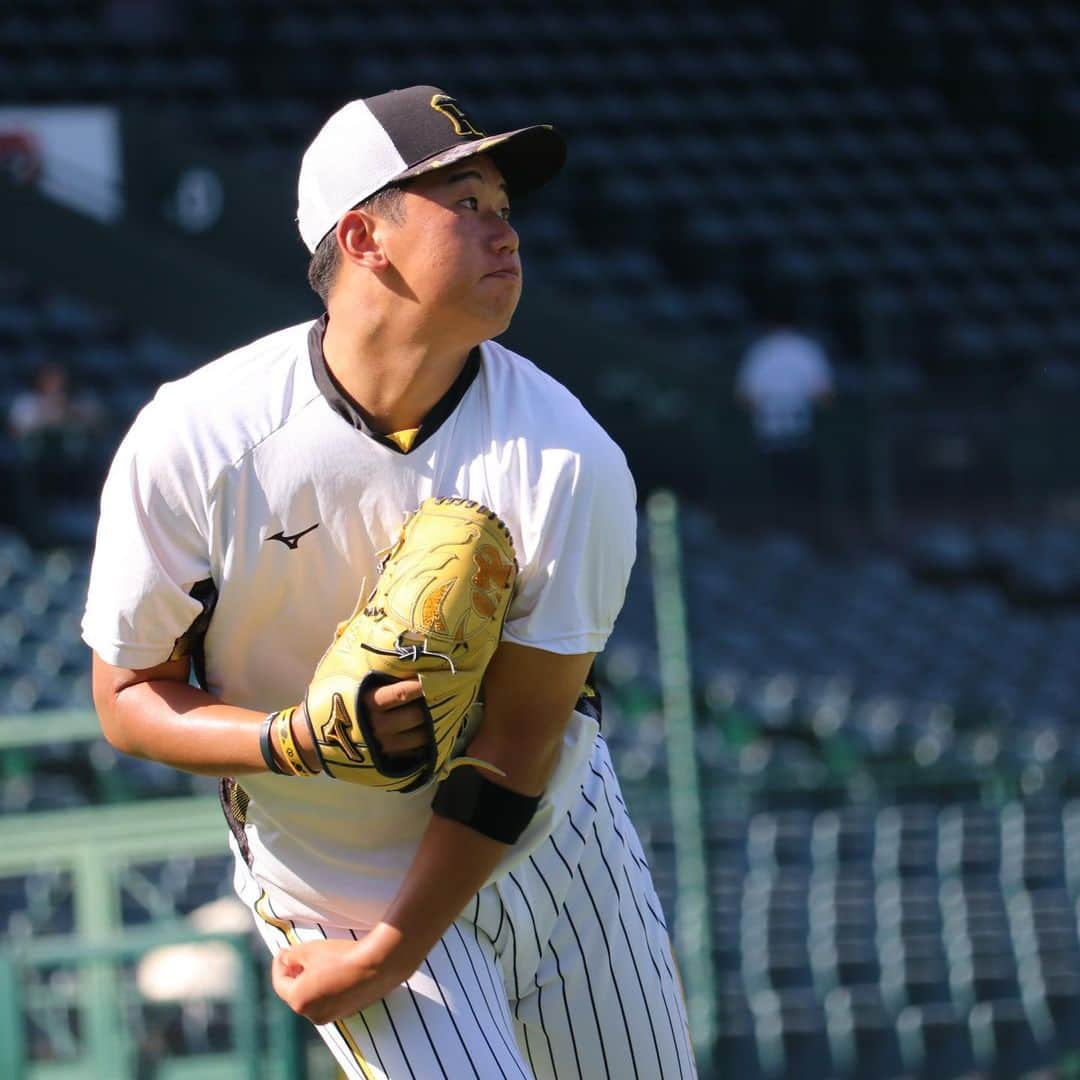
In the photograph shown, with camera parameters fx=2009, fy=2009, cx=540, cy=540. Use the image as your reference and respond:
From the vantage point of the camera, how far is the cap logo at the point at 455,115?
2.17m

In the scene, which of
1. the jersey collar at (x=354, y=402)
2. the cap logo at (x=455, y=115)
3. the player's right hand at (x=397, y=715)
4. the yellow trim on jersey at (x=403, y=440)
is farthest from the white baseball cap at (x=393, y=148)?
the player's right hand at (x=397, y=715)

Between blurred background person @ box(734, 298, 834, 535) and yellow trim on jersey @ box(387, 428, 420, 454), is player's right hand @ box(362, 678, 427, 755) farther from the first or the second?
blurred background person @ box(734, 298, 834, 535)

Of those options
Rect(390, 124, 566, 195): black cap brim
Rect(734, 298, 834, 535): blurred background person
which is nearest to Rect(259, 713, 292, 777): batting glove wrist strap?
Rect(390, 124, 566, 195): black cap brim

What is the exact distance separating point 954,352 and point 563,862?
11024mm

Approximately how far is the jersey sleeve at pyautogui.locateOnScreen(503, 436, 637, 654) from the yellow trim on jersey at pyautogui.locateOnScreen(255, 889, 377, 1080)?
44 centimetres

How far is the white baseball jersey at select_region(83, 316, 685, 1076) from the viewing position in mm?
2131

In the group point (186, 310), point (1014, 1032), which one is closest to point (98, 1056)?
point (1014, 1032)

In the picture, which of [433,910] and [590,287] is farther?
[590,287]

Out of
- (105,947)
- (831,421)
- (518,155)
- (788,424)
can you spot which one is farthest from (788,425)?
(518,155)

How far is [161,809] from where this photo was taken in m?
4.06

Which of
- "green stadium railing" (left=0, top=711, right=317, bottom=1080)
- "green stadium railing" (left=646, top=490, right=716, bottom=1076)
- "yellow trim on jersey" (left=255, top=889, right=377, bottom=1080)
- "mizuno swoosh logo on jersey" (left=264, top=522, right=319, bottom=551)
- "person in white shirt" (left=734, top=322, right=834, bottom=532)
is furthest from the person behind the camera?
"person in white shirt" (left=734, top=322, right=834, bottom=532)

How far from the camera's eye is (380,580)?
2.09 meters

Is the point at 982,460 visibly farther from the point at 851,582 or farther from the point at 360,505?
the point at 360,505

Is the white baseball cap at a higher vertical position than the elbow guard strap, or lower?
higher
